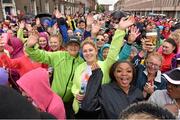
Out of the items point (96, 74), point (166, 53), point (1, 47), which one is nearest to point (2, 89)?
point (96, 74)

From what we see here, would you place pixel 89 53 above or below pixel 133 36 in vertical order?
below

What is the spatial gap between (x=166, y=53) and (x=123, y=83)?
1978 mm

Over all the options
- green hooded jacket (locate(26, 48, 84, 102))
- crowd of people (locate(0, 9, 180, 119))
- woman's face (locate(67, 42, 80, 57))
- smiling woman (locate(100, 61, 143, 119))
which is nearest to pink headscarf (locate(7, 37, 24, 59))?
crowd of people (locate(0, 9, 180, 119))

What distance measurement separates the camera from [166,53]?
497cm

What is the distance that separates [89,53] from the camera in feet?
12.2

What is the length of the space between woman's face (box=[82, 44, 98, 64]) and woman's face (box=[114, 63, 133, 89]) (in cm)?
46

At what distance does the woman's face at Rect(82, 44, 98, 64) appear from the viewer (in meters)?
3.68

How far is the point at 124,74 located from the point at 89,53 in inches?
25.1

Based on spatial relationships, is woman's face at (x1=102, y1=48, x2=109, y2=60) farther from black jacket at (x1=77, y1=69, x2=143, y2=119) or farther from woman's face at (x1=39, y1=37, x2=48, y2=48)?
black jacket at (x1=77, y1=69, x2=143, y2=119)

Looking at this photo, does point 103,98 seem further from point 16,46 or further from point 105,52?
point 16,46

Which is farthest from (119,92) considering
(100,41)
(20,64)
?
(100,41)

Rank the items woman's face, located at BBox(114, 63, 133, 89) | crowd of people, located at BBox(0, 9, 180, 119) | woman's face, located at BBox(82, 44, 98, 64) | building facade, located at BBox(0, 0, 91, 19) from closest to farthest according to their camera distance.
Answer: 1. crowd of people, located at BBox(0, 9, 180, 119)
2. woman's face, located at BBox(114, 63, 133, 89)
3. woman's face, located at BBox(82, 44, 98, 64)
4. building facade, located at BBox(0, 0, 91, 19)

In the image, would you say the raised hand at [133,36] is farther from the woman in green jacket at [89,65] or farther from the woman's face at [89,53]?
the woman's face at [89,53]

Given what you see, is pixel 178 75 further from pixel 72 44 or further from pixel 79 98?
pixel 72 44
